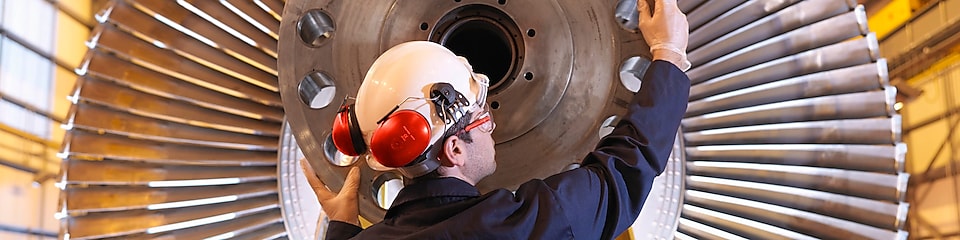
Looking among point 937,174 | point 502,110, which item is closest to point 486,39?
point 502,110

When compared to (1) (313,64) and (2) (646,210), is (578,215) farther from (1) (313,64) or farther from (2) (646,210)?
(1) (313,64)

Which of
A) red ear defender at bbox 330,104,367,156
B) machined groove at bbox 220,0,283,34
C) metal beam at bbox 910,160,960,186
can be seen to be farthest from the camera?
metal beam at bbox 910,160,960,186

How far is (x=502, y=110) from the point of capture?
149 centimetres

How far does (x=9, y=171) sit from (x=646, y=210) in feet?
19.8

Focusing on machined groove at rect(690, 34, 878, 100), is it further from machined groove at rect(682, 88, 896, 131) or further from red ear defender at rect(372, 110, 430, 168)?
red ear defender at rect(372, 110, 430, 168)

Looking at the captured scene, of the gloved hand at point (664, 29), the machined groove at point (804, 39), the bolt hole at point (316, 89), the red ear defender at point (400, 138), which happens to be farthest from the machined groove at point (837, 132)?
the bolt hole at point (316, 89)

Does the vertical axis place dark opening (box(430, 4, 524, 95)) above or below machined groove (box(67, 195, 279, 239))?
above

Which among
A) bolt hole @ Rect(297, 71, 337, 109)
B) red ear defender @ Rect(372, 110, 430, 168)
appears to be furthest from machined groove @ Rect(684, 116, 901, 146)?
bolt hole @ Rect(297, 71, 337, 109)

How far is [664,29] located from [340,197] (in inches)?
24.1

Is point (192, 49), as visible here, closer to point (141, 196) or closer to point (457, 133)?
point (141, 196)

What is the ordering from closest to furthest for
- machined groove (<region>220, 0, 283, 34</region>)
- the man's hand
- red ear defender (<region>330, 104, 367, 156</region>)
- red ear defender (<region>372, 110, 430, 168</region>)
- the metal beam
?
red ear defender (<region>372, 110, 430, 168</region>) → red ear defender (<region>330, 104, 367, 156</region>) → the man's hand → machined groove (<region>220, 0, 283, 34</region>) → the metal beam

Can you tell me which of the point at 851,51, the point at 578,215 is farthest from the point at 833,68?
the point at 578,215

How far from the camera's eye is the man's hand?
1532 millimetres

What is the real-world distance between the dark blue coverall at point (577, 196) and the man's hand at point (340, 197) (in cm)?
6
